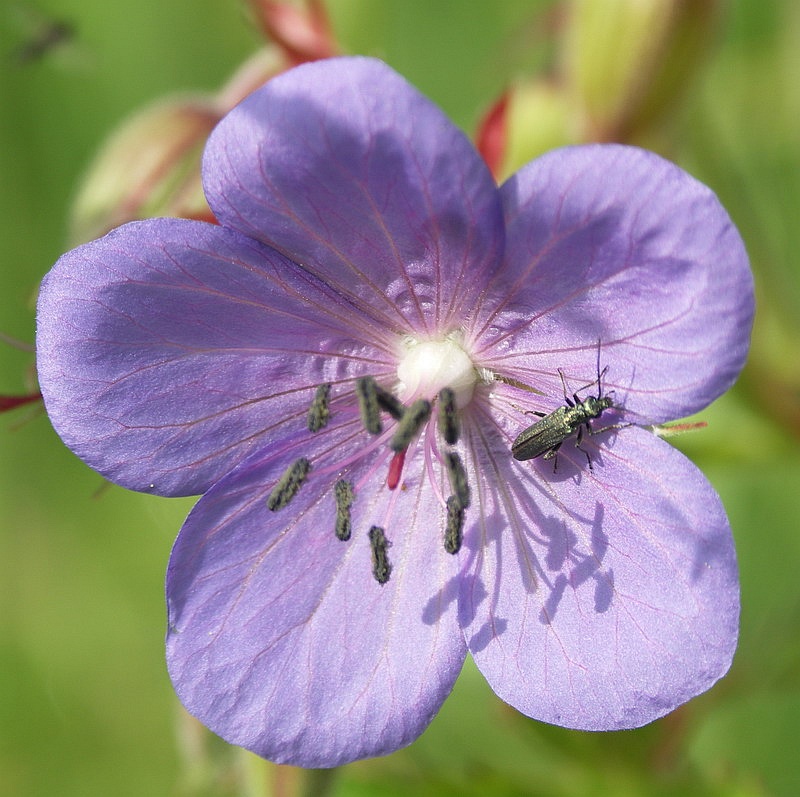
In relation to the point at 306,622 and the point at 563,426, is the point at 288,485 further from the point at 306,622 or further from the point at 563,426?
the point at 563,426

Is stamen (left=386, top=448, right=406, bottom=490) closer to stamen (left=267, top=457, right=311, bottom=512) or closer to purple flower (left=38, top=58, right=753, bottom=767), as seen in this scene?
purple flower (left=38, top=58, right=753, bottom=767)

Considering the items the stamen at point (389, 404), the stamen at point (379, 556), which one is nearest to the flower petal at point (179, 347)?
the stamen at point (389, 404)

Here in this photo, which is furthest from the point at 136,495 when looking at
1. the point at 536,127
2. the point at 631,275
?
the point at 631,275

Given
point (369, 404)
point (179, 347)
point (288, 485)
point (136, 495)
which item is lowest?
point (136, 495)

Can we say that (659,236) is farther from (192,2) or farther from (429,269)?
(192,2)

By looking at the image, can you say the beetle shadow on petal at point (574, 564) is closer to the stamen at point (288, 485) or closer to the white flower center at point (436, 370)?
the white flower center at point (436, 370)

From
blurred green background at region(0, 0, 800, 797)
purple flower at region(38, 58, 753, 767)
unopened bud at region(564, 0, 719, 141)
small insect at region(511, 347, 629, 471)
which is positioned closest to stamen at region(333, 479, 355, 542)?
purple flower at region(38, 58, 753, 767)
